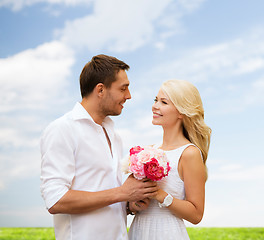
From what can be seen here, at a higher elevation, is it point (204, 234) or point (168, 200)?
point (168, 200)

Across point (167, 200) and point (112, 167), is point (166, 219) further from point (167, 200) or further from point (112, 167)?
point (112, 167)

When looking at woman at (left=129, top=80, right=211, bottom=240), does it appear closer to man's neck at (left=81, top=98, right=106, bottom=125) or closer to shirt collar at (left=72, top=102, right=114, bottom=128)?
man's neck at (left=81, top=98, right=106, bottom=125)

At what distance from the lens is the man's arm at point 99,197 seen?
132 inches

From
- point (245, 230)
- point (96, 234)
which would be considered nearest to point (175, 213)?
point (96, 234)

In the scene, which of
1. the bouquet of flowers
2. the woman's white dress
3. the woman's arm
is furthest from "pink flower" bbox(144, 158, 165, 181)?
the woman's white dress

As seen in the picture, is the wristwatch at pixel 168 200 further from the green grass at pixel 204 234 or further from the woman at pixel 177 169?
the green grass at pixel 204 234

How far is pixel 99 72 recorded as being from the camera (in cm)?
399

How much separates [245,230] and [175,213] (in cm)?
585

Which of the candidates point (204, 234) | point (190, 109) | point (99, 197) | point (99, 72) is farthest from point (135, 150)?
point (204, 234)

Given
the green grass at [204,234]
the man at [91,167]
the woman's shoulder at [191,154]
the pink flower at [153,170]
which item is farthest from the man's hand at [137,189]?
the green grass at [204,234]

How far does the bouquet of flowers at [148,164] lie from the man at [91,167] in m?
0.13

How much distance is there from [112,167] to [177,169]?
72 cm

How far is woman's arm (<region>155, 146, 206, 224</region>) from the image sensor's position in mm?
Result: 3686

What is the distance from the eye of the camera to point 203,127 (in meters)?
4.17
